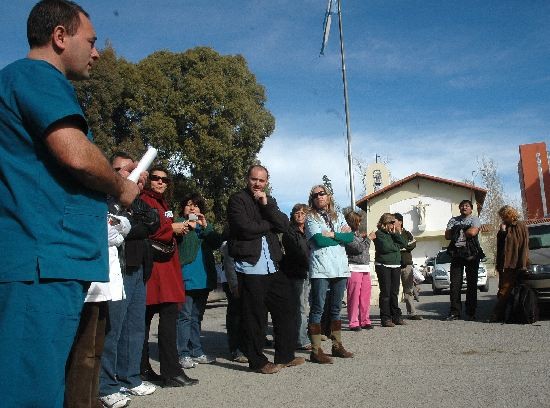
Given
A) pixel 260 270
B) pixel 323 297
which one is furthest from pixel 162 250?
pixel 323 297

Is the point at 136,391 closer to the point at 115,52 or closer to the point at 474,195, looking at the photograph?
the point at 115,52

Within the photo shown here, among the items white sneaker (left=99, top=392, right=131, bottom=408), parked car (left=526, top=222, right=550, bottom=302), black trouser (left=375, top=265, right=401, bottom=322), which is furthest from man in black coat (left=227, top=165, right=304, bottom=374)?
parked car (left=526, top=222, right=550, bottom=302)

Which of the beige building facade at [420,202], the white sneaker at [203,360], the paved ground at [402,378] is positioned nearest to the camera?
the paved ground at [402,378]

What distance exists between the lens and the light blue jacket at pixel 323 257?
6727mm

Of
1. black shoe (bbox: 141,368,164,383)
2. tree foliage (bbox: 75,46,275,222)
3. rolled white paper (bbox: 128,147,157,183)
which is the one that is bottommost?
black shoe (bbox: 141,368,164,383)

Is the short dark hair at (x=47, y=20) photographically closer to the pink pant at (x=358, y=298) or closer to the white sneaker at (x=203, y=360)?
the white sneaker at (x=203, y=360)

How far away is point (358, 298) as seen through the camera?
948 cm

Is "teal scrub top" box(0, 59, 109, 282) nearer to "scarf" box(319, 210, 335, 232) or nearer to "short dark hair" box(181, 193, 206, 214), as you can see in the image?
"short dark hair" box(181, 193, 206, 214)

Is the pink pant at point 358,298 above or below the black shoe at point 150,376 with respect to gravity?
above

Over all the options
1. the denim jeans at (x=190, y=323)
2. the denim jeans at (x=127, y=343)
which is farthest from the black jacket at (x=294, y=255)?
the denim jeans at (x=127, y=343)

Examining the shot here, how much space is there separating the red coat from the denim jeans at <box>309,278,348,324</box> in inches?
74.9

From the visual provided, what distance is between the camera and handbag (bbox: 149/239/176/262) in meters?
5.32

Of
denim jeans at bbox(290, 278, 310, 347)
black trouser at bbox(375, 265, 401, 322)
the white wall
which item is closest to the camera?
denim jeans at bbox(290, 278, 310, 347)

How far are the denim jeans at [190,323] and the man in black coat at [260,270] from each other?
0.96 m
